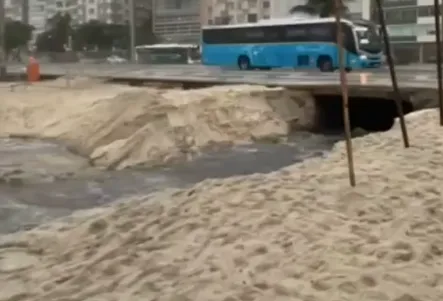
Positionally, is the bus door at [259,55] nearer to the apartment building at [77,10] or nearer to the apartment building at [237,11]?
the apartment building at [237,11]

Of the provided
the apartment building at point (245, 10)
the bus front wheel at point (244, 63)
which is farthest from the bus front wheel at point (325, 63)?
the apartment building at point (245, 10)

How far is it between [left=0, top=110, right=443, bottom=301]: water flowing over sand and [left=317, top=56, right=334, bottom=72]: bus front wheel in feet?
72.6

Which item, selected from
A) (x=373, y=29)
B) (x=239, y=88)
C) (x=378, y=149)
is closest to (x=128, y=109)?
(x=239, y=88)

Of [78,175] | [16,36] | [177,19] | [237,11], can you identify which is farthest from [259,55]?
[16,36]

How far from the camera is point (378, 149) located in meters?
12.3

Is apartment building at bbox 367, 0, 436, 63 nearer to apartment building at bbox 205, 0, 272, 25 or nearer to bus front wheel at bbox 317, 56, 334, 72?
apartment building at bbox 205, 0, 272, 25

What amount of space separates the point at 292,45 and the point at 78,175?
1878 cm

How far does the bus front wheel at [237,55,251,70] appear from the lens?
3500cm

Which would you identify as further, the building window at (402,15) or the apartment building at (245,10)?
the apartment building at (245,10)

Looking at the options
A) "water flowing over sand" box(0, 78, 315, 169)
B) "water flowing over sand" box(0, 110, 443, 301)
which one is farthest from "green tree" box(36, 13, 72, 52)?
"water flowing over sand" box(0, 110, 443, 301)

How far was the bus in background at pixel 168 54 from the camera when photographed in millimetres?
49250

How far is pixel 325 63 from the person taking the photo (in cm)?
3216

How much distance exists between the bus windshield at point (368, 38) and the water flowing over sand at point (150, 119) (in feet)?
29.6

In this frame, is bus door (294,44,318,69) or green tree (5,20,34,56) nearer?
bus door (294,44,318,69)
